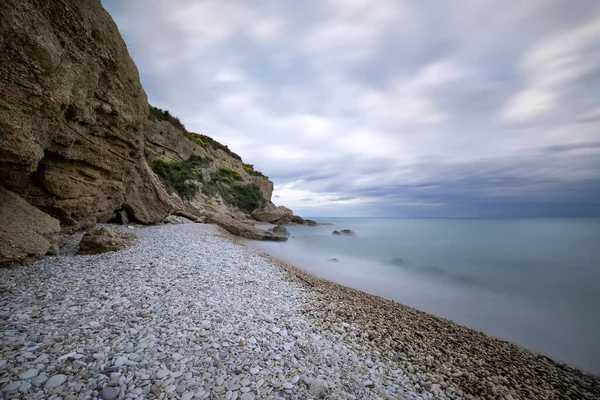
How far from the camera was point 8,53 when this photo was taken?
376 centimetres

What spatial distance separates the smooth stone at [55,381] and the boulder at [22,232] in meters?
3.95

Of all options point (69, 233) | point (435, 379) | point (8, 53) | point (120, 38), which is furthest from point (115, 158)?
point (435, 379)

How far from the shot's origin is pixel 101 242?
6.11m

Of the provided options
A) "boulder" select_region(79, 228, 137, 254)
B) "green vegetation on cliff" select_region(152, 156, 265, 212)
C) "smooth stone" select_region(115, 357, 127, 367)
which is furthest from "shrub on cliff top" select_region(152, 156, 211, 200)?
"smooth stone" select_region(115, 357, 127, 367)

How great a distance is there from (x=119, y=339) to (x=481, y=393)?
14.2 feet

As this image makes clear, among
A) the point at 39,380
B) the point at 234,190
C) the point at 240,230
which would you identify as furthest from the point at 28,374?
the point at 234,190

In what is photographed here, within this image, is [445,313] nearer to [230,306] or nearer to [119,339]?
[230,306]

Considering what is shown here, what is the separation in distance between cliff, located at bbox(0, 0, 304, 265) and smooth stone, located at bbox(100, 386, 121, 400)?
4.39 meters

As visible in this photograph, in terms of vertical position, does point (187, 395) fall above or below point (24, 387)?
below

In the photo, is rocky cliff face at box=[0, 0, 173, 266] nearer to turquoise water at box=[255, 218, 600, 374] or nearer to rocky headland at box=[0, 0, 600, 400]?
rocky headland at box=[0, 0, 600, 400]

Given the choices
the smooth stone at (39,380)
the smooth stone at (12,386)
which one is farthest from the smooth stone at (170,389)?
the smooth stone at (12,386)

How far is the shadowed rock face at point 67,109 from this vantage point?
4031 millimetres

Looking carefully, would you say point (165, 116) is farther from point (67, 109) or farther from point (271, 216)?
point (67, 109)

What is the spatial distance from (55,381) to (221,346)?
1452mm
